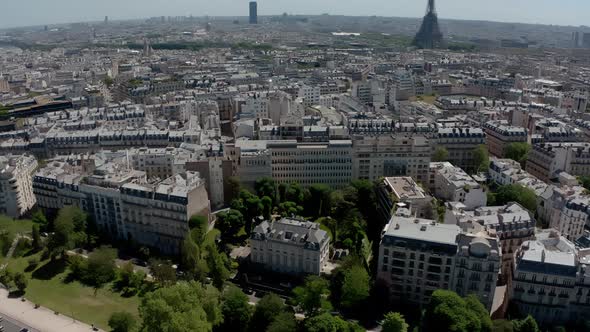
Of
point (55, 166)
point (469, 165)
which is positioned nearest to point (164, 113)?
point (55, 166)

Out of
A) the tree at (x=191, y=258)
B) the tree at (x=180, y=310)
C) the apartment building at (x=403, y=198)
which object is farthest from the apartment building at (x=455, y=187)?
the tree at (x=180, y=310)

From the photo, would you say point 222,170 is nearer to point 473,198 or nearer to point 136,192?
point 136,192

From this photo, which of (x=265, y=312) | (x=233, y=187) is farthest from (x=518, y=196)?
(x=233, y=187)

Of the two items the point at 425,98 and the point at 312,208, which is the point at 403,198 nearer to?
the point at 312,208

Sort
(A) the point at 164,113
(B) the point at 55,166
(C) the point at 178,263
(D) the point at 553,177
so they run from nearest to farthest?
(C) the point at 178,263, (B) the point at 55,166, (D) the point at 553,177, (A) the point at 164,113

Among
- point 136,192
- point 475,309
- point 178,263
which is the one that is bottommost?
point 178,263

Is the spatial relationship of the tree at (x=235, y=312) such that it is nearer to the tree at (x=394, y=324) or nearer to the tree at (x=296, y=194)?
the tree at (x=394, y=324)
